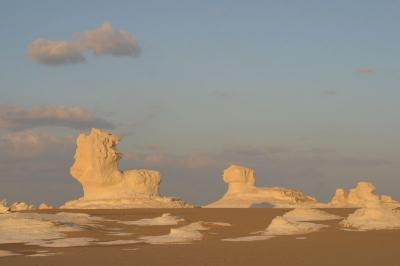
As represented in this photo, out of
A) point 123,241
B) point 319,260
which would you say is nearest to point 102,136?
point 123,241

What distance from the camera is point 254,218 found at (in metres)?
41.5

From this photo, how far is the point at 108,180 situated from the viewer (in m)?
55.4

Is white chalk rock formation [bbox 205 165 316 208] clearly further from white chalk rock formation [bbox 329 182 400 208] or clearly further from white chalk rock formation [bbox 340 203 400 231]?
white chalk rock formation [bbox 340 203 400 231]

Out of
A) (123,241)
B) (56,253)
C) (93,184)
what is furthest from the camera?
(93,184)

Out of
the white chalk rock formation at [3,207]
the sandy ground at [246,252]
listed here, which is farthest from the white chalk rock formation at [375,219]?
the white chalk rock formation at [3,207]

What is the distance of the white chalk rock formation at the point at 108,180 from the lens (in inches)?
2109

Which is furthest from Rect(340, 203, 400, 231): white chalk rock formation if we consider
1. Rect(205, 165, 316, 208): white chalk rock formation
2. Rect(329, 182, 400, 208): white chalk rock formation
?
Rect(329, 182, 400, 208): white chalk rock formation

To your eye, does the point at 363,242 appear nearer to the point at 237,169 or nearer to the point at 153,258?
the point at 153,258

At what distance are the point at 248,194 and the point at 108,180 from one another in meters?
14.0

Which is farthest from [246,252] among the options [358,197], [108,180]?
[358,197]

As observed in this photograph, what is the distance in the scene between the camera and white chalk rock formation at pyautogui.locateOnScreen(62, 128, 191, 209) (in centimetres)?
5356

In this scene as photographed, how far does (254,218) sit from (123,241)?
1622 centimetres

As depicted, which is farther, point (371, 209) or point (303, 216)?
point (303, 216)

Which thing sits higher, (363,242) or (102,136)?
(102,136)
